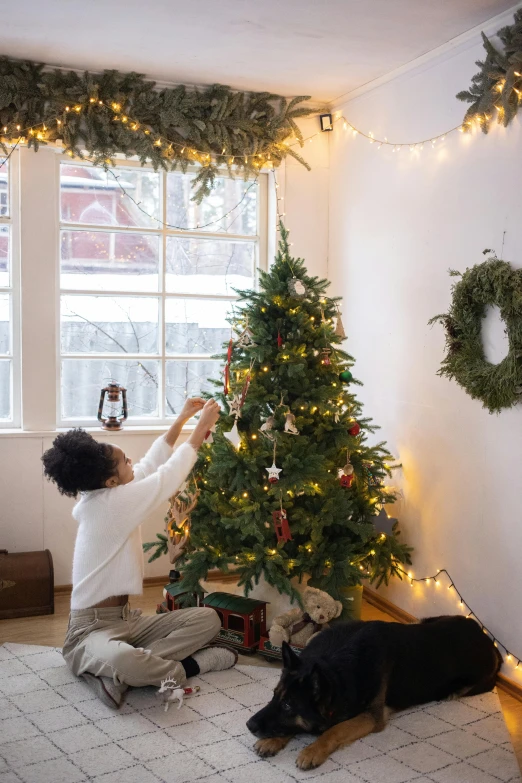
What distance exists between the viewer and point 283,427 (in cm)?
341

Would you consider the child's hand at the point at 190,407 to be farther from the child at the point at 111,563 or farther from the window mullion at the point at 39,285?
the window mullion at the point at 39,285

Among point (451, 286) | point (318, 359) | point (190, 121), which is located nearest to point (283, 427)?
point (318, 359)

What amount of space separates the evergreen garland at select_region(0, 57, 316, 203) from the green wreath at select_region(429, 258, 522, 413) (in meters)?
1.56

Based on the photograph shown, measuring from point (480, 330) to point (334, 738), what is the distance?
1712 mm

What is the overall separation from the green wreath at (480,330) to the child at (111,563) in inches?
42.4

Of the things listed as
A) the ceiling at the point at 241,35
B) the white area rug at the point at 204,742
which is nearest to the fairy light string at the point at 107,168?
the ceiling at the point at 241,35

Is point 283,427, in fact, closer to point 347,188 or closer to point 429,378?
point 429,378

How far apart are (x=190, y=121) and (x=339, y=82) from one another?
0.80 meters

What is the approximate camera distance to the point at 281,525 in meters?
3.30

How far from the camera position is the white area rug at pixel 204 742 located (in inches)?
96.2

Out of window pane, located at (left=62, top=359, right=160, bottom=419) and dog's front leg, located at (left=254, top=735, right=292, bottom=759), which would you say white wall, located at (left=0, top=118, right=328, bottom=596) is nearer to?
window pane, located at (left=62, top=359, right=160, bottom=419)

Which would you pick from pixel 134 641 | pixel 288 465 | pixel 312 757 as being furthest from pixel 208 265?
pixel 312 757

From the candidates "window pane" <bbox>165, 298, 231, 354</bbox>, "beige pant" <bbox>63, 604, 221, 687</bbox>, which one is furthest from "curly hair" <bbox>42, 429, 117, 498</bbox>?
"window pane" <bbox>165, 298, 231, 354</bbox>

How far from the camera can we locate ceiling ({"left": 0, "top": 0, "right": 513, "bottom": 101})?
313cm
